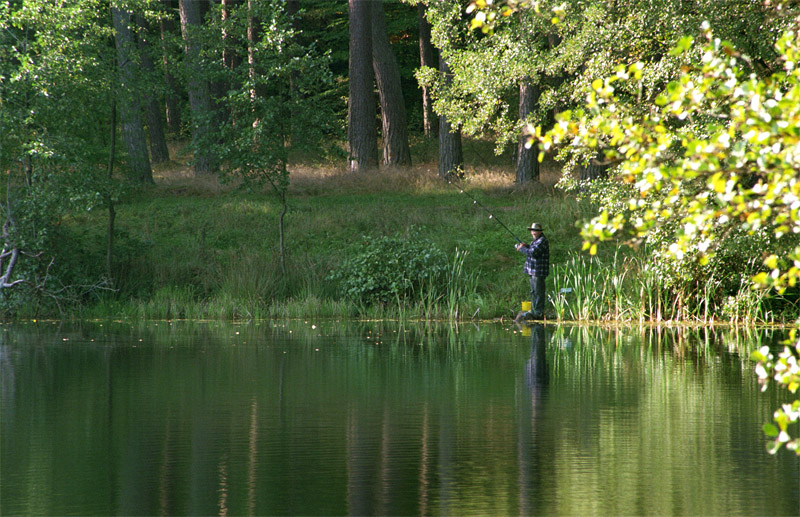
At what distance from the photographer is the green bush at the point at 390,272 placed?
20.3 metres

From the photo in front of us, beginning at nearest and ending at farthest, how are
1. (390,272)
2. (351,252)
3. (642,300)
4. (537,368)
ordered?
(537,368)
(642,300)
(390,272)
(351,252)

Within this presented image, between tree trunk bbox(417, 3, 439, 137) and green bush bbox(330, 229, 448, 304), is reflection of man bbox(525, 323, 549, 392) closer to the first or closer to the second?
green bush bbox(330, 229, 448, 304)

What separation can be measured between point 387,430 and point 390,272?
39.8 feet

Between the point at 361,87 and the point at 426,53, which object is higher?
the point at 426,53

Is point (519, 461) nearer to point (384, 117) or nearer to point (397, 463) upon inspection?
point (397, 463)

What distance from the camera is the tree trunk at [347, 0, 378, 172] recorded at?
1228 inches

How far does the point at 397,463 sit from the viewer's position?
709cm

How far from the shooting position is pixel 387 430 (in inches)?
328

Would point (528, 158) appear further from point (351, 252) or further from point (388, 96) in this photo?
point (351, 252)

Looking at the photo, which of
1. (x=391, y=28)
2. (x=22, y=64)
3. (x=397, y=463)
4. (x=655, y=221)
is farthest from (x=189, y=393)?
(x=391, y=28)

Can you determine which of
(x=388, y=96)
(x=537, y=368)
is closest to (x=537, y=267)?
(x=537, y=368)

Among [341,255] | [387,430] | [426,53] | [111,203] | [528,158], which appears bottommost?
[387,430]

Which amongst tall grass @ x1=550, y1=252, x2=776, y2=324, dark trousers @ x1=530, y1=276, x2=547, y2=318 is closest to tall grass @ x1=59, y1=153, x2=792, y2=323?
tall grass @ x1=550, y1=252, x2=776, y2=324

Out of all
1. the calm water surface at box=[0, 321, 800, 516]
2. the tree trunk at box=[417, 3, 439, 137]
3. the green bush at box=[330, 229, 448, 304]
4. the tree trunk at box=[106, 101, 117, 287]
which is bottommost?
the calm water surface at box=[0, 321, 800, 516]
